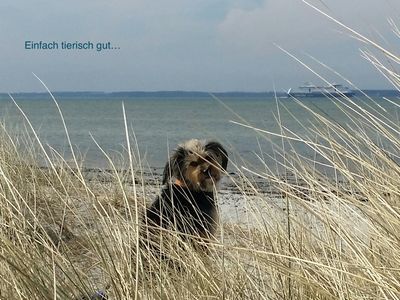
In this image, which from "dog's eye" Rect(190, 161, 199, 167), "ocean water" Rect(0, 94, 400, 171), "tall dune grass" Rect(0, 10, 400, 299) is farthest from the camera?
"dog's eye" Rect(190, 161, 199, 167)

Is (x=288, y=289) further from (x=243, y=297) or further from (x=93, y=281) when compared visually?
(x=93, y=281)

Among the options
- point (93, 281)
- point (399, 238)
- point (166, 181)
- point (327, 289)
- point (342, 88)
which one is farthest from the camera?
point (166, 181)

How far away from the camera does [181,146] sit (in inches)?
125

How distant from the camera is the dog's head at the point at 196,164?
3.02 meters

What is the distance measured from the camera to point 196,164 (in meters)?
3.06

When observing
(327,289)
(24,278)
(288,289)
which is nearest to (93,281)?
(24,278)

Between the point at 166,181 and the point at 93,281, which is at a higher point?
the point at 166,181

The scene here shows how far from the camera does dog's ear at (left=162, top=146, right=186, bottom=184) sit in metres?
3.07

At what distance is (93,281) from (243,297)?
47 centimetres

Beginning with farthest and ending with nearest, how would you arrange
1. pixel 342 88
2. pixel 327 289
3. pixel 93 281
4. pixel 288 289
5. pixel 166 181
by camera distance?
pixel 166 181, pixel 342 88, pixel 93 281, pixel 288 289, pixel 327 289

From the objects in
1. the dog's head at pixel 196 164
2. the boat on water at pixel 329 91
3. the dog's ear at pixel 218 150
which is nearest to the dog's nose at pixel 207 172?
the dog's head at pixel 196 164

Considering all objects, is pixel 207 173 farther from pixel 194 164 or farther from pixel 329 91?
pixel 329 91

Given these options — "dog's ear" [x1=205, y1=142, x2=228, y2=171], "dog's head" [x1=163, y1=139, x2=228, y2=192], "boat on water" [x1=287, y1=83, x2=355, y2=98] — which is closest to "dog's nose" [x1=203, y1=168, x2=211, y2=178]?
"dog's head" [x1=163, y1=139, x2=228, y2=192]

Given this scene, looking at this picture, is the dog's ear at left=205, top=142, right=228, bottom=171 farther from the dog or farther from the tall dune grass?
the tall dune grass
